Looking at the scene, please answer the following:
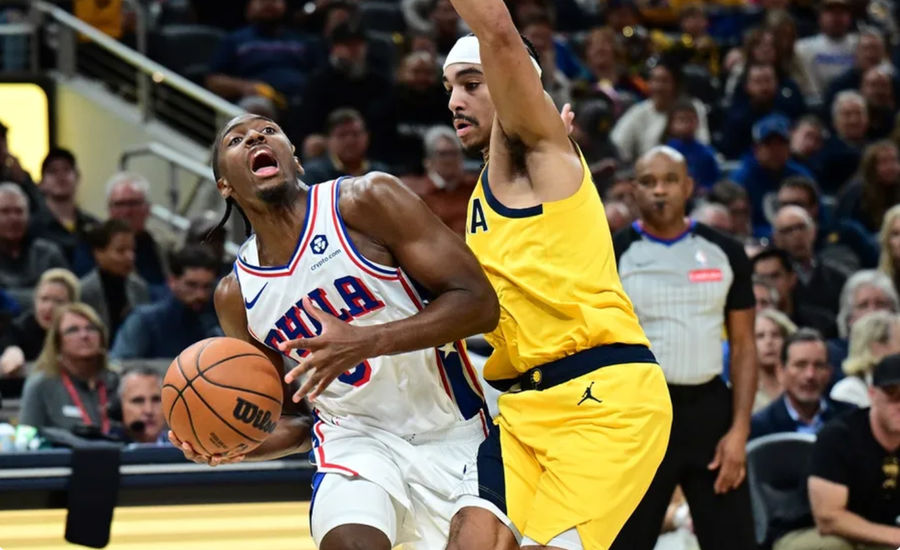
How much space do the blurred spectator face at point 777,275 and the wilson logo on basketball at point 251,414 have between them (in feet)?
16.4

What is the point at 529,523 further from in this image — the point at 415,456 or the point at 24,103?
the point at 24,103

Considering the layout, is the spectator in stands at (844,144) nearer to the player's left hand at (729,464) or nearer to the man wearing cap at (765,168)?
the man wearing cap at (765,168)

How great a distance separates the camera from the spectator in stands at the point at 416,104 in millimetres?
9656

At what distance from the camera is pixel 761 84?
11242 millimetres

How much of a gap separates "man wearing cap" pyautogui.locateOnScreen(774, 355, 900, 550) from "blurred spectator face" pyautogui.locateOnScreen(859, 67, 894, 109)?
563 cm

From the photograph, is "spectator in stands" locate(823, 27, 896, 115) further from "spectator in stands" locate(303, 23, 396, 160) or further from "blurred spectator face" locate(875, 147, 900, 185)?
"spectator in stands" locate(303, 23, 396, 160)

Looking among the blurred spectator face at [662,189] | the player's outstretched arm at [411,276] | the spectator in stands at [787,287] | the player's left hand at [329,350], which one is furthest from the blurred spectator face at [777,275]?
the player's left hand at [329,350]

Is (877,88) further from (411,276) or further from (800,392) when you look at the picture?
(411,276)

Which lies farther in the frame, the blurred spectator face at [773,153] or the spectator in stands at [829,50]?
the spectator in stands at [829,50]

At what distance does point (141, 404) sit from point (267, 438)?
249 centimetres

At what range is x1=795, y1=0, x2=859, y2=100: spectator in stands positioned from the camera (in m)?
12.4

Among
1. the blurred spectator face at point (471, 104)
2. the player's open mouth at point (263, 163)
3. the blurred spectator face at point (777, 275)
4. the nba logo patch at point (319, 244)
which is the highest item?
the blurred spectator face at point (471, 104)

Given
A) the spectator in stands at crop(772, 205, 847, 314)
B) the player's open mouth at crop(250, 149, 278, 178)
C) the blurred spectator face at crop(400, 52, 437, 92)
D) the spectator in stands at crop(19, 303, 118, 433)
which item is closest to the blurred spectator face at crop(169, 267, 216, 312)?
the spectator in stands at crop(19, 303, 118, 433)

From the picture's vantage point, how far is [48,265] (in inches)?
329
